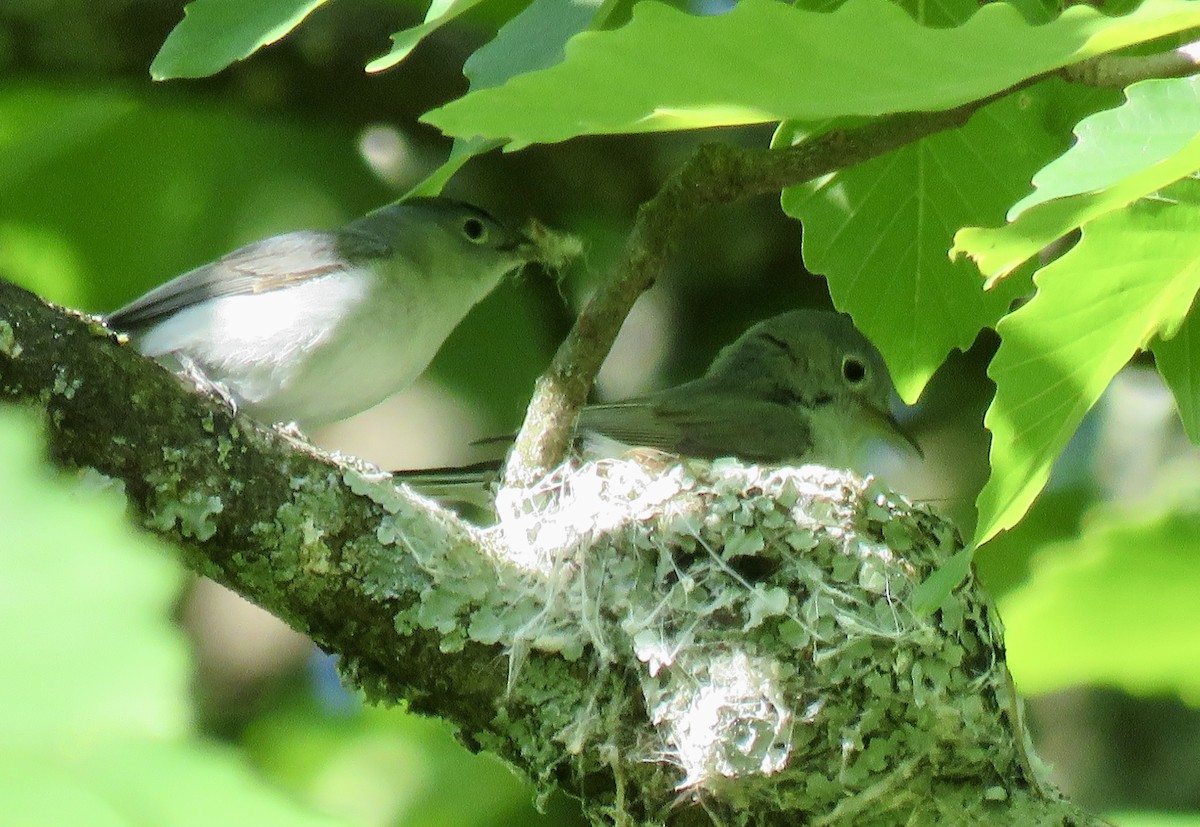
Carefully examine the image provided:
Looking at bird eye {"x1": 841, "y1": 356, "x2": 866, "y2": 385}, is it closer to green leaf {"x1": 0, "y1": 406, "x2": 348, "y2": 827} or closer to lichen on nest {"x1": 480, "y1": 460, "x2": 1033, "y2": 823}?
lichen on nest {"x1": 480, "y1": 460, "x2": 1033, "y2": 823}

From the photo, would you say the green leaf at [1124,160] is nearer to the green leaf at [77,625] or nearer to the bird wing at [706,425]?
the green leaf at [77,625]

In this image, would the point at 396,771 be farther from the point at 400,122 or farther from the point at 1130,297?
the point at 1130,297

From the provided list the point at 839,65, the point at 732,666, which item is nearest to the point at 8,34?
the point at 732,666

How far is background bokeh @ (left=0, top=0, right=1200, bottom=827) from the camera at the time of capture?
4.66m

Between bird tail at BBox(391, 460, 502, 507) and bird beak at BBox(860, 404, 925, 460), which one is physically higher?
bird tail at BBox(391, 460, 502, 507)

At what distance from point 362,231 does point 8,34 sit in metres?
1.57

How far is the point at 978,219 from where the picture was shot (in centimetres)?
267

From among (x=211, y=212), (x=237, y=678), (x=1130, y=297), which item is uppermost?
(x=211, y=212)

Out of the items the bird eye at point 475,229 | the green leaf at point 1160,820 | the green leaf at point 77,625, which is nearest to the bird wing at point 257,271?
the bird eye at point 475,229

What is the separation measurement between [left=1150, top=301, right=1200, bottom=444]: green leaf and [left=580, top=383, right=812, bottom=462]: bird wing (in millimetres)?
1774

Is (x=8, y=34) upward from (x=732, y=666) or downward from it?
upward

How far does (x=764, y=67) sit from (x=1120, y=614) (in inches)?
58.5

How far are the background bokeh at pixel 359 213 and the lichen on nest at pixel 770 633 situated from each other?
1.40 metres

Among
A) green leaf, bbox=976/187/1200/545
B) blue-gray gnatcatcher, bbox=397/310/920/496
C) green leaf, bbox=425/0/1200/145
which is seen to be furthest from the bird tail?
green leaf, bbox=425/0/1200/145
